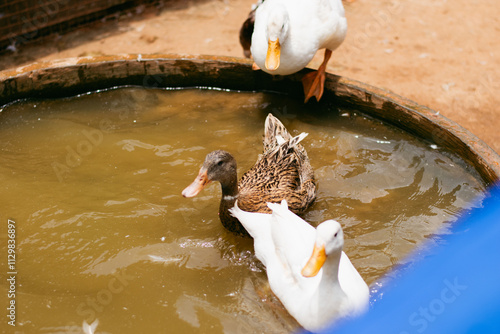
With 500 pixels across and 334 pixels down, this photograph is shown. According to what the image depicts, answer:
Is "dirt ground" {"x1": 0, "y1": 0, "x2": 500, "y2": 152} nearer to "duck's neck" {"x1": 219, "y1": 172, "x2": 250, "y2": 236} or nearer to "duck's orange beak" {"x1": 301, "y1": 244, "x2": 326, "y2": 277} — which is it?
"duck's neck" {"x1": 219, "y1": 172, "x2": 250, "y2": 236}

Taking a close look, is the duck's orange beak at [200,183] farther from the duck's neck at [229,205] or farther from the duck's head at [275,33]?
the duck's head at [275,33]

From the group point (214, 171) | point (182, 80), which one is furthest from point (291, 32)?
point (214, 171)

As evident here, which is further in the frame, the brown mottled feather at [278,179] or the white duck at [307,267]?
the brown mottled feather at [278,179]

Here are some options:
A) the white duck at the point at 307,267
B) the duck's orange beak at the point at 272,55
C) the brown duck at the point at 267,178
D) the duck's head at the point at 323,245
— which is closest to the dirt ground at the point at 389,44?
the duck's orange beak at the point at 272,55

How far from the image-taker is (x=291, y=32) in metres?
3.86

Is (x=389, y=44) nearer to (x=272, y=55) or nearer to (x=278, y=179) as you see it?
→ (x=272, y=55)

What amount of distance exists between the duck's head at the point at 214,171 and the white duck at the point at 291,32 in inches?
40.9

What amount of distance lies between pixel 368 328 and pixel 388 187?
1237 mm

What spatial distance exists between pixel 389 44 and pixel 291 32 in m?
2.51

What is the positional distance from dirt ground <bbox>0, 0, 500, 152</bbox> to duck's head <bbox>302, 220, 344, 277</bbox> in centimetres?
271

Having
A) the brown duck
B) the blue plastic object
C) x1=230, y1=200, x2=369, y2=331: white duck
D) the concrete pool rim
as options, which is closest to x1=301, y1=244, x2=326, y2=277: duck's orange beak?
x1=230, y1=200, x2=369, y2=331: white duck

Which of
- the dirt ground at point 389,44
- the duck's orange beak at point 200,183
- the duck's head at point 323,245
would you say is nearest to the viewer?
the duck's head at point 323,245

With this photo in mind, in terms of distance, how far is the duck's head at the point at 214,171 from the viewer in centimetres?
292

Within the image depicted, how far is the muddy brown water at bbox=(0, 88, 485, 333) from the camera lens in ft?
8.95
